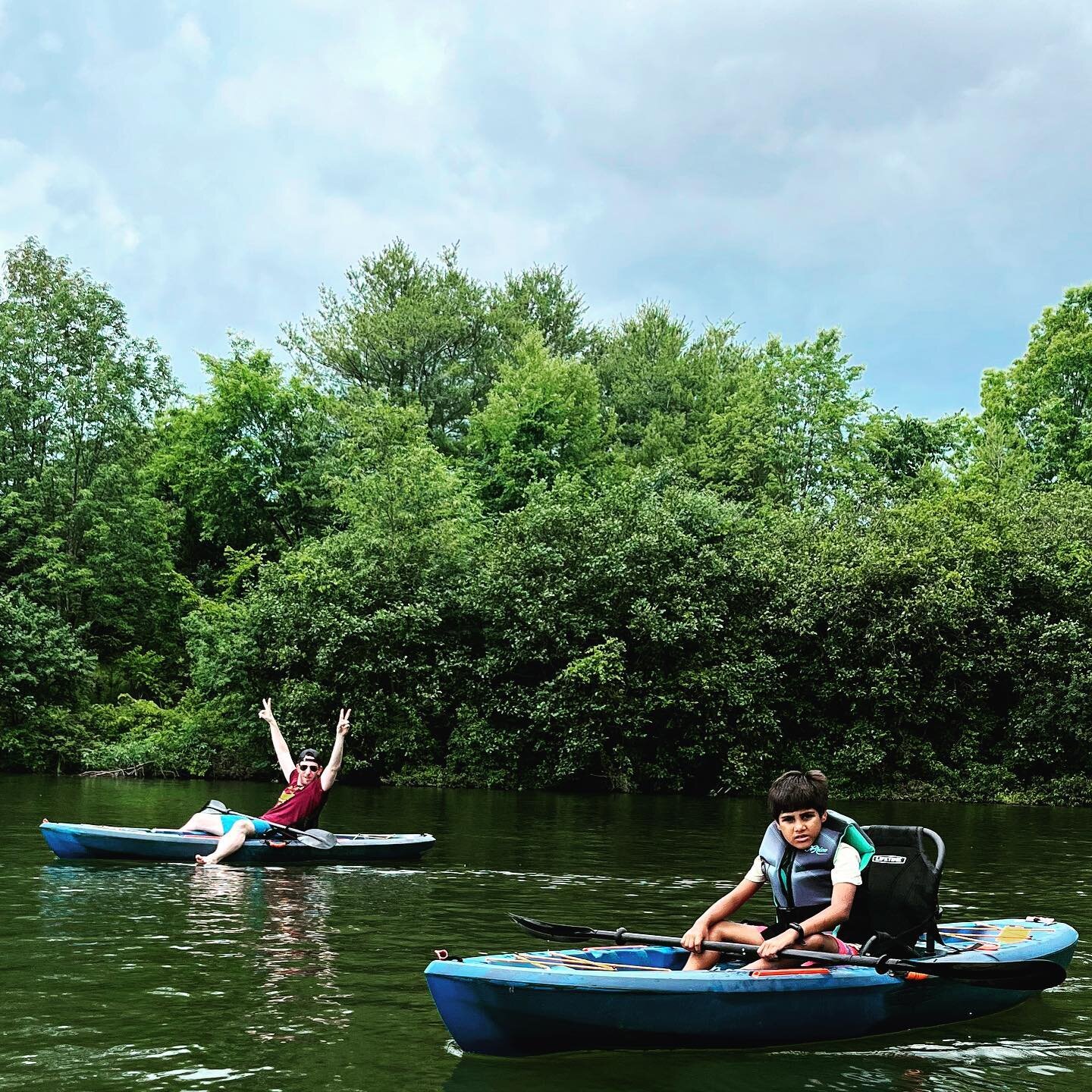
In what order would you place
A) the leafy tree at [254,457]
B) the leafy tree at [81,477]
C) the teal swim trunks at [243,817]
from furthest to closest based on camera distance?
1. the leafy tree at [254,457]
2. the leafy tree at [81,477]
3. the teal swim trunks at [243,817]

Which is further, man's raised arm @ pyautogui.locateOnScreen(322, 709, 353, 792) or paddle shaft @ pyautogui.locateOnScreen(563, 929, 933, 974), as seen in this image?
man's raised arm @ pyautogui.locateOnScreen(322, 709, 353, 792)

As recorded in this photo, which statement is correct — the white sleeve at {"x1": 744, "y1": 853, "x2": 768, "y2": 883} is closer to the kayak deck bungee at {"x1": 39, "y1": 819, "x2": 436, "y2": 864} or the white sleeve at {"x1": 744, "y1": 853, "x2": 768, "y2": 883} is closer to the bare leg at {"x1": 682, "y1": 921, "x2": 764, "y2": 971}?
the bare leg at {"x1": 682, "y1": 921, "x2": 764, "y2": 971}

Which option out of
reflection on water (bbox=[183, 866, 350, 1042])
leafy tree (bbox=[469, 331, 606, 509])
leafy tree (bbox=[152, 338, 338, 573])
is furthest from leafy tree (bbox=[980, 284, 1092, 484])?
reflection on water (bbox=[183, 866, 350, 1042])

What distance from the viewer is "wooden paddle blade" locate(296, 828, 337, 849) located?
1391 cm

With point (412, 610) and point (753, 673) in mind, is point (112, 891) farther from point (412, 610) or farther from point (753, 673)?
point (753, 673)

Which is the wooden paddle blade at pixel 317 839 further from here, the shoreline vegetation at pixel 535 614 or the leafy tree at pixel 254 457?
the leafy tree at pixel 254 457

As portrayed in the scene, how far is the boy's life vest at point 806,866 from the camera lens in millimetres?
7035

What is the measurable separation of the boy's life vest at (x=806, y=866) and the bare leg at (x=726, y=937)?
0.19 meters

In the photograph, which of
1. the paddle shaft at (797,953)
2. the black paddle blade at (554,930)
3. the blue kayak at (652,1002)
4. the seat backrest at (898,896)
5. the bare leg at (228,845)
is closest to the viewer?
the blue kayak at (652,1002)

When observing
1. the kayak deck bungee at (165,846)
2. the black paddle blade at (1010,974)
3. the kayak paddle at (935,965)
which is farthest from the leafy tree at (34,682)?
the black paddle blade at (1010,974)

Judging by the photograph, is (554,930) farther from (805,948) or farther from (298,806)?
(298,806)

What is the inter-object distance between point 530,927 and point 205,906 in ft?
15.2

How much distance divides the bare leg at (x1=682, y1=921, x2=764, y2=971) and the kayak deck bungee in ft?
25.5

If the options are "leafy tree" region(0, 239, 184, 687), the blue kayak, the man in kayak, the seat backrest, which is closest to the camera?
the blue kayak
